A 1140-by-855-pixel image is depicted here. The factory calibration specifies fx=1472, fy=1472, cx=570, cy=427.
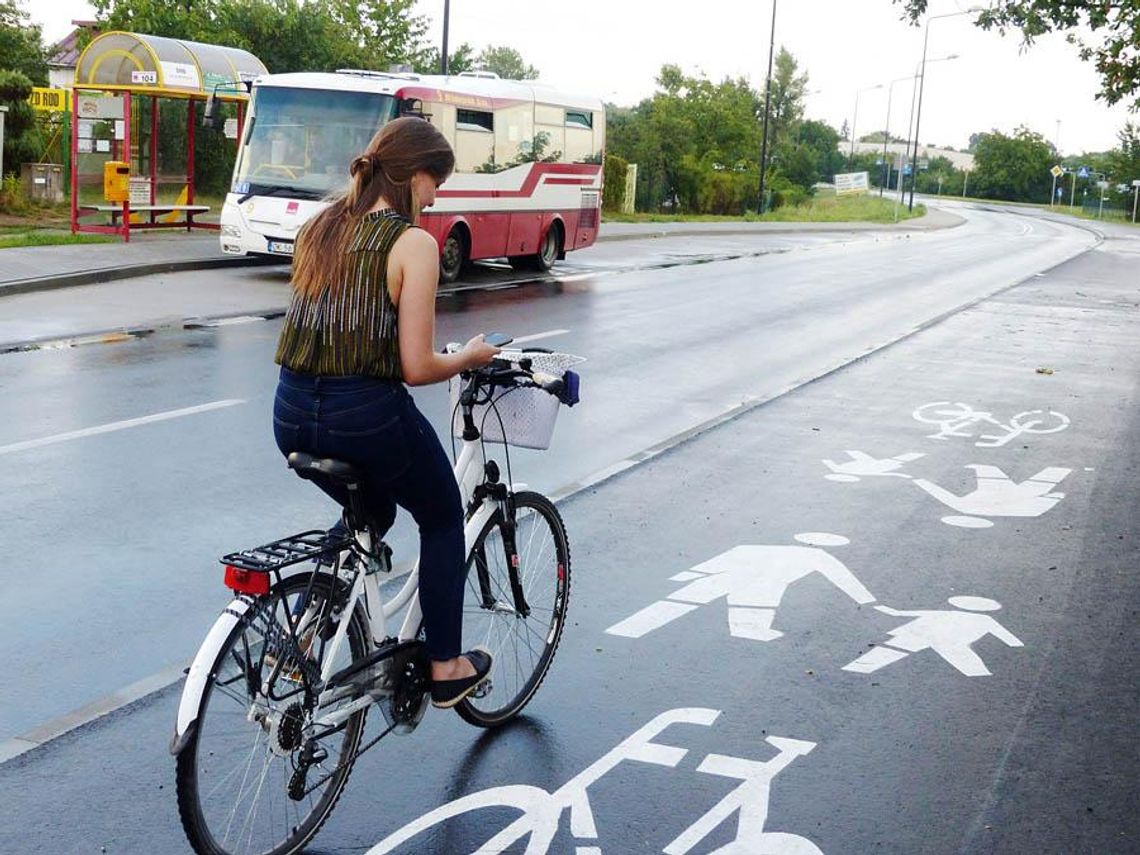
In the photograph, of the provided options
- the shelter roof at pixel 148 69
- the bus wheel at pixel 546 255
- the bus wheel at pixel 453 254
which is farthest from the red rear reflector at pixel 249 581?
the shelter roof at pixel 148 69

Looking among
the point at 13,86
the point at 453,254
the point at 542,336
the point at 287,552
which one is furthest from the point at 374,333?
the point at 13,86

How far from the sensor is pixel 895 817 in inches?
172

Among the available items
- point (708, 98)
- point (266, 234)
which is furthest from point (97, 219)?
point (708, 98)

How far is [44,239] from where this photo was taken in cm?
2189

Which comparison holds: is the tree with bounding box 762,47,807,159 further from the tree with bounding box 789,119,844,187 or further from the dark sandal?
the dark sandal

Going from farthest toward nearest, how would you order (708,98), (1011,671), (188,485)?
(708,98) < (188,485) < (1011,671)

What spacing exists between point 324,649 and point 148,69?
2238 centimetres

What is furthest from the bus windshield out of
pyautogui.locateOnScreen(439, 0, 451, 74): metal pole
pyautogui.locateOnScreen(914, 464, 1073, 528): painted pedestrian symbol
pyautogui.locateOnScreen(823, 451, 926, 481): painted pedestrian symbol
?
pyautogui.locateOnScreen(914, 464, 1073, 528): painted pedestrian symbol

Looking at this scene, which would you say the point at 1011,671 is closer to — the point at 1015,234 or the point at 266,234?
the point at 266,234

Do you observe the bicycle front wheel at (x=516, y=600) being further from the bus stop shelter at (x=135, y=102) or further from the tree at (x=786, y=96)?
the tree at (x=786, y=96)

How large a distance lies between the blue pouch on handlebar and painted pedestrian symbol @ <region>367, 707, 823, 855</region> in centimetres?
117

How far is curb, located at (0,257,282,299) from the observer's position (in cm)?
1741

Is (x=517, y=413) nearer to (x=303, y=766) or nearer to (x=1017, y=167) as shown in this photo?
(x=303, y=766)

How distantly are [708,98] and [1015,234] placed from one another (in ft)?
119
